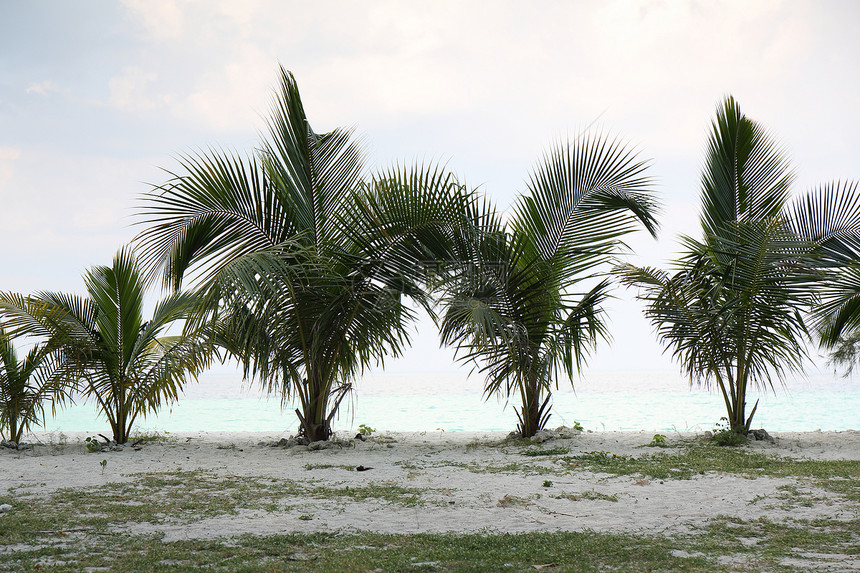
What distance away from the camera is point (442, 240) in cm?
664

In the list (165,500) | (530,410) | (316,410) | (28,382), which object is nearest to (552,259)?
(530,410)

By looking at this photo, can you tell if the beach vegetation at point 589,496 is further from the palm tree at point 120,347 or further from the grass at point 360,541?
the palm tree at point 120,347

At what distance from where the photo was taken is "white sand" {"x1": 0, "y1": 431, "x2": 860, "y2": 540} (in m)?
3.39

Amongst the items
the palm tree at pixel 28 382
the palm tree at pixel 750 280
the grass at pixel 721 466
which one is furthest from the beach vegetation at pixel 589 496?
the palm tree at pixel 28 382

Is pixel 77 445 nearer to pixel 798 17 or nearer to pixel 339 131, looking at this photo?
pixel 339 131

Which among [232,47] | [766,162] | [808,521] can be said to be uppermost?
[232,47]

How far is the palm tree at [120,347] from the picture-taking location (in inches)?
283

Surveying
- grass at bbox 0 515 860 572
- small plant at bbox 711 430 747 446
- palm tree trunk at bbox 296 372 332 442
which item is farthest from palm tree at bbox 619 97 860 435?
grass at bbox 0 515 860 572

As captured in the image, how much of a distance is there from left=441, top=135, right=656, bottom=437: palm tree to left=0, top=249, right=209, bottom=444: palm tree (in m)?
3.40

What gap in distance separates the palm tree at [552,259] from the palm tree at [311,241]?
74 cm

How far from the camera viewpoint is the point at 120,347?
24.0 ft

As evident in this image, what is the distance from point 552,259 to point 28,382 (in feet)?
21.1

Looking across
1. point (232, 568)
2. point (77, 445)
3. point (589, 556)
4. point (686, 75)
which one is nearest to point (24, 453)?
point (77, 445)

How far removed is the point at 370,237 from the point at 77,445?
14.8 feet
